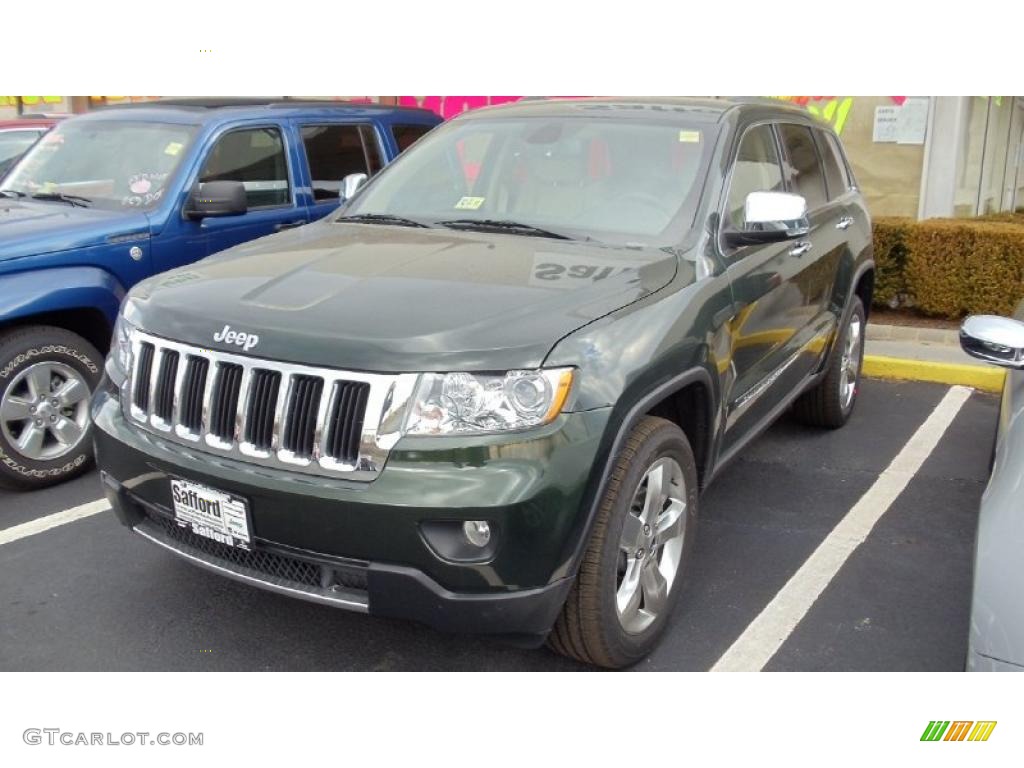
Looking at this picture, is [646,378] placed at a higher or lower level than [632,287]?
lower

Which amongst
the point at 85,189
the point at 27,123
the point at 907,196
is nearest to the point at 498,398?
the point at 85,189

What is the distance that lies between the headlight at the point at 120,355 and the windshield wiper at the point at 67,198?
220 centimetres

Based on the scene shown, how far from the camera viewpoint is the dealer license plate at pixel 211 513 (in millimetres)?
2908

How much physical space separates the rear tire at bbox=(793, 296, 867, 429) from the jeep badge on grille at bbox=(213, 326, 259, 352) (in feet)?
11.5

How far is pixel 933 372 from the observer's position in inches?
270

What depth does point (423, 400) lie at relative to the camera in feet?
8.95

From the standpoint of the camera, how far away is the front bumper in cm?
267

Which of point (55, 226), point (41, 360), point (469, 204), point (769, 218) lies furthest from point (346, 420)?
point (55, 226)

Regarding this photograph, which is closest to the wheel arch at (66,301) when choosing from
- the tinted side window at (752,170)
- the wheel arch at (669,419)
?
the wheel arch at (669,419)

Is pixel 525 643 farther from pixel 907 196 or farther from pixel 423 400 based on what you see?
pixel 907 196

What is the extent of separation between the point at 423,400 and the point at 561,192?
5.30 feet

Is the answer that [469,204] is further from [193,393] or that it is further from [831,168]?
[831,168]

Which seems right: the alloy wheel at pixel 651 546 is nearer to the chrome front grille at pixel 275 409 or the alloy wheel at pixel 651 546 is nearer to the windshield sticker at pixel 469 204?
the chrome front grille at pixel 275 409

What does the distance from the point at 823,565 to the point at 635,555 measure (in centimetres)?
128
